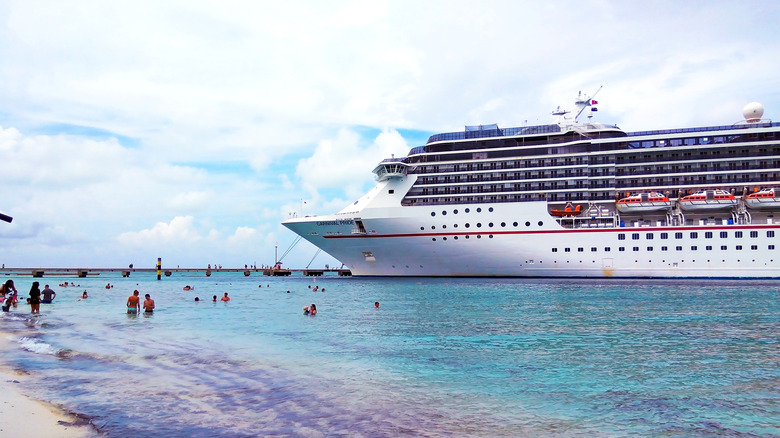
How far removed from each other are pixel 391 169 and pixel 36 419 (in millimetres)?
51342

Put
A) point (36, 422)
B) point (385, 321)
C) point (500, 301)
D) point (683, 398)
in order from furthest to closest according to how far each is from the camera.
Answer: point (500, 301) < point (385, 321) < point (683, 398) < point (36, 422)

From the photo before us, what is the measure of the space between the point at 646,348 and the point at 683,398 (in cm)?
670

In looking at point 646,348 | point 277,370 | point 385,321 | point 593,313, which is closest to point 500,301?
point 593,313

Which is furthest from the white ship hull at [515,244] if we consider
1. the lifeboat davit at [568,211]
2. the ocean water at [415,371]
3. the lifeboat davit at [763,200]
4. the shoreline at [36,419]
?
the shoreline at [36,419]

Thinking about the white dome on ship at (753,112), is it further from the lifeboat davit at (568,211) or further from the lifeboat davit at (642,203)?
the lifeboat davit at (568,211)

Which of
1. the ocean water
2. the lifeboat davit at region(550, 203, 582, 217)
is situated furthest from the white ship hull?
the ocean water

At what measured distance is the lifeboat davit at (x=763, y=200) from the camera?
171 ft

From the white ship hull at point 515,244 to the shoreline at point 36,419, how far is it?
45.7 m

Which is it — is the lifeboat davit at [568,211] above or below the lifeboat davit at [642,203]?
below

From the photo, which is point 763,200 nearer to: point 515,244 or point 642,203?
point 642,203

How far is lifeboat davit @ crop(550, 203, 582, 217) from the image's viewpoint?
55.2 meters

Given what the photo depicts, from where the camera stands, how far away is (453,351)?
18031 mm

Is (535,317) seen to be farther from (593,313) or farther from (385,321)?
(385,321)

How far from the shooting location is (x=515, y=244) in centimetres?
5453
